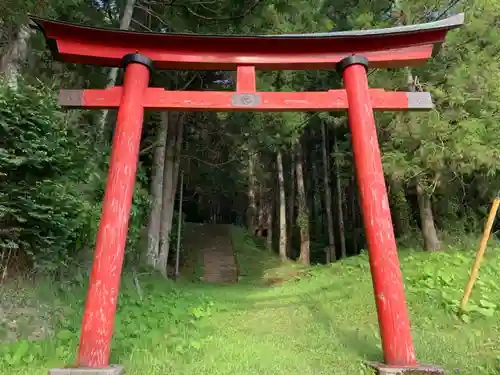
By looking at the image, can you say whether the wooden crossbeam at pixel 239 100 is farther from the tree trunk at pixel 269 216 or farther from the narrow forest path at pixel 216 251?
the tree trunk at pixel 269 216

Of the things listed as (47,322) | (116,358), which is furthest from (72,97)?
(116,358)

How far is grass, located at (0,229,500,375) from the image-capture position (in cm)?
418

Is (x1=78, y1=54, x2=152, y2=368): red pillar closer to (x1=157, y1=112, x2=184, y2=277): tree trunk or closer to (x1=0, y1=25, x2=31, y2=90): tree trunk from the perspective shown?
(x1=0, y1=25, x2=31, y2=90): tree trunk

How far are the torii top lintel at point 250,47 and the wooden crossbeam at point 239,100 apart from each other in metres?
0.53

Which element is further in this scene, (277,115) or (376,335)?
(277,115)

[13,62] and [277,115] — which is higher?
[277,115]

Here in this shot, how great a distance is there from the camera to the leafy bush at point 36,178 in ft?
14.5

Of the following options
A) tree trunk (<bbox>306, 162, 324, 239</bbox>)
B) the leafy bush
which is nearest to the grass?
the leafy bush

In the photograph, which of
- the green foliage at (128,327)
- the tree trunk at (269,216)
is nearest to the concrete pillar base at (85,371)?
the green foliage at (128,327)

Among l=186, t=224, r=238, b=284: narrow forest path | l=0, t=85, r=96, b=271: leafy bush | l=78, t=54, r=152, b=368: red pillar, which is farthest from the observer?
l=186, t=224, r=238, b=284: narrow forest path

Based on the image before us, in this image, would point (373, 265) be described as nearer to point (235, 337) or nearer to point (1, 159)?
point (235, 337)

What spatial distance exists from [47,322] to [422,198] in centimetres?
914

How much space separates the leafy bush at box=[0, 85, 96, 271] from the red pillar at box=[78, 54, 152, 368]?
906 millimetres

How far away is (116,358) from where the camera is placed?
4.38 meters
